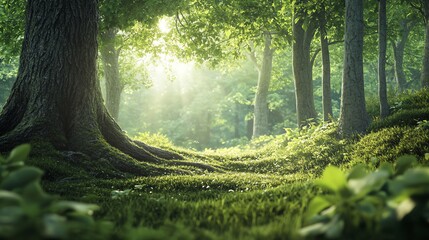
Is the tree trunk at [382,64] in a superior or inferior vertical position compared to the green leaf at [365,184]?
superior

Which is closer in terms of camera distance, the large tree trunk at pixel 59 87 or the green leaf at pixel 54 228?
the green leaf at pixel 54 228

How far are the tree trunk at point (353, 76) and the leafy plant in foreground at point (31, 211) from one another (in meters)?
8.95

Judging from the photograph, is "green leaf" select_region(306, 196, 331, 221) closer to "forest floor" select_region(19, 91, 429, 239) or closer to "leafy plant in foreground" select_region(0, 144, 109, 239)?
"forest floor" select_region(19, 91, 429, 239)

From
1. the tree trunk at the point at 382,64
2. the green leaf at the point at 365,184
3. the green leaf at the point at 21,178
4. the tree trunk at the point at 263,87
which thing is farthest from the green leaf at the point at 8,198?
the tree trunk at the point at 263,87

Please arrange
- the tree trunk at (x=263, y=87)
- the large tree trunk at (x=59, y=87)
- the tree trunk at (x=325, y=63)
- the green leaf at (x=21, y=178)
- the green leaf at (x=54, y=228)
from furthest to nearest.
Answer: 1. the tree trunk at (x=263, y=87)
2. the tree trunk at (x=325, y=63)
3. the large tree trunk at (x=59, y=87)
4. the green leaf at (x=21, y=178)
5. the green leaf at (x=54, y=228)

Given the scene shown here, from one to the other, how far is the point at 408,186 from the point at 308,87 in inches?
579

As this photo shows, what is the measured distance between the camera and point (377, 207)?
183 cm

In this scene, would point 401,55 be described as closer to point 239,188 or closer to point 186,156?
point 186,156

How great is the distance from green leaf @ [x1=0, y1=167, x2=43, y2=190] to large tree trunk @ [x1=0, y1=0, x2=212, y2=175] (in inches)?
213

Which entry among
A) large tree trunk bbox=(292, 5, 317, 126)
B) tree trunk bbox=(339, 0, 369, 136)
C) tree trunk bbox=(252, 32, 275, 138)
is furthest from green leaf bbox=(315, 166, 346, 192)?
tree trunk bbox=(252, 32, 275, 138)

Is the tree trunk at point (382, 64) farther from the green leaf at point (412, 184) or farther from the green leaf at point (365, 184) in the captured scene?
the green leaf at point (412, 184)

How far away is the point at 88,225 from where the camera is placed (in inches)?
61.6

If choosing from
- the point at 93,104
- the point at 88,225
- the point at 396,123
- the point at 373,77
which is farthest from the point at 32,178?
the point at 373,77

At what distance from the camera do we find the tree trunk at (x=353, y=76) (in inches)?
378
